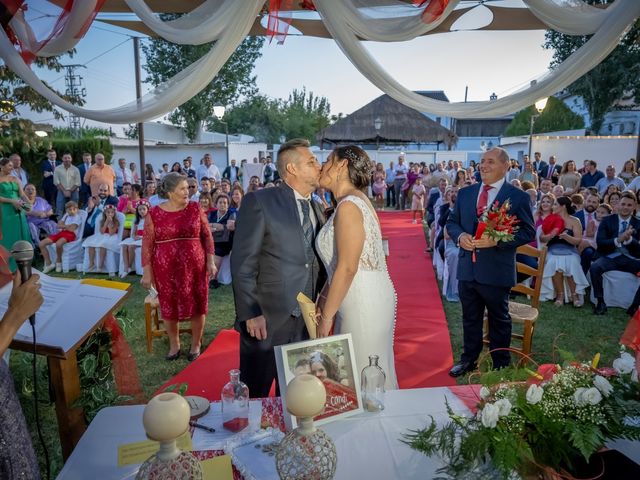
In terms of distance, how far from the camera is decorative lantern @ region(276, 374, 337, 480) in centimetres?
122

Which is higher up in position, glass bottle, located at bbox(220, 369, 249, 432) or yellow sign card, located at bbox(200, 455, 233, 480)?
glass bottle, located at bbox(220, 369, 249, 432)

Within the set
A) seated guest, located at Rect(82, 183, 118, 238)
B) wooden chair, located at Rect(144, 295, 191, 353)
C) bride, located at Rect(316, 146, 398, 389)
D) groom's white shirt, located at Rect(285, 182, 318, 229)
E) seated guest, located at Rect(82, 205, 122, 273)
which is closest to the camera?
bride, located at Rect(316, 146, 398, 389)

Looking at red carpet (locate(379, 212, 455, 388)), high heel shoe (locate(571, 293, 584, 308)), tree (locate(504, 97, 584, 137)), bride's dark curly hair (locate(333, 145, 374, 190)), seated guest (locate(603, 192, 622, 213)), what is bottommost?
red carpet (locate(379, 212, 455, 388))

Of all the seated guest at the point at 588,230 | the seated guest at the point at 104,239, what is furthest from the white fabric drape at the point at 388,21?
the seated guest at the point at 104,239

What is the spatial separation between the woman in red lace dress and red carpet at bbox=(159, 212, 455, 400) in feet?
1.12

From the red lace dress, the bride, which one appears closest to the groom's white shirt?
the bride

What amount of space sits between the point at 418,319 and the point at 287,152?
363 centimetres

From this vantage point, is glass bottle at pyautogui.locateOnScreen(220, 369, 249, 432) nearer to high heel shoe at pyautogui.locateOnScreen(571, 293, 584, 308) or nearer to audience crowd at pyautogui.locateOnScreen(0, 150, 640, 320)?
audience crowd at pyautogui.locateOnScreen(0, 150, 640, 320)

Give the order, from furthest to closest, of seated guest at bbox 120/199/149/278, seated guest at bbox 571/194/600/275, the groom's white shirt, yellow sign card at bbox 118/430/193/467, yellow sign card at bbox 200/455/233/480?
seated guest at bbox 120/199/149/278 < seated guest at bbox 571/194/600/275 < the groom's white shirt < yellow sign card at bbox 118/430/193/467 < yellow sign card at bbox 200/455/233/480

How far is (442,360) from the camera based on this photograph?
4652mm

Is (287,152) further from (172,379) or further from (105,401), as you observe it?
(172,379)

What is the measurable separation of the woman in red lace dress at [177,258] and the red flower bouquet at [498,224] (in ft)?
8.71

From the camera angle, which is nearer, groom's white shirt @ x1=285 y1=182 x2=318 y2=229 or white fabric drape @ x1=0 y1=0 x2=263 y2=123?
white fabric drape @ x1=0 y1=0 x2=263 y2=123

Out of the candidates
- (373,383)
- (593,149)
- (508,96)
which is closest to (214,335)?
(373,383)
